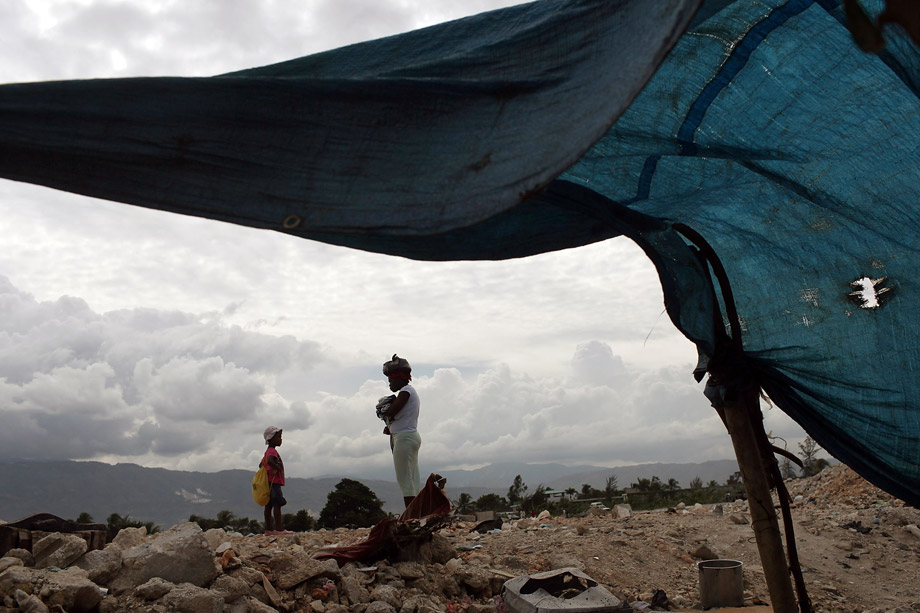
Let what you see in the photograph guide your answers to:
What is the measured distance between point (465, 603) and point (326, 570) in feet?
3.13

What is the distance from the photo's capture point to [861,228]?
234cm

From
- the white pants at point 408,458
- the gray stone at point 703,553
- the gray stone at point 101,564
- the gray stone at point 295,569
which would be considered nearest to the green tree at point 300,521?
the white pants at point 408,458

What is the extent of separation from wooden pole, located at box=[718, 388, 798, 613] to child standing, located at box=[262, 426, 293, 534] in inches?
223

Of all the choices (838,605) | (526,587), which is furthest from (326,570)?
(838,605)

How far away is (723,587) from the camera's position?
4.50 metres

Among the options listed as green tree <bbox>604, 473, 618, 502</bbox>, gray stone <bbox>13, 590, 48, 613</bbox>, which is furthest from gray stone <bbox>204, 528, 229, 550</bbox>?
green tree <bbox>604, 473, 618, 502</bbox>

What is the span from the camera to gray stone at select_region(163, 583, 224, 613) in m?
3.28

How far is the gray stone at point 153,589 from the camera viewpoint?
11.0 feet

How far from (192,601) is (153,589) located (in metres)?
0.24

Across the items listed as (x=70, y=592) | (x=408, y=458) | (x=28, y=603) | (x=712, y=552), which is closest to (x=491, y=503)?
(x=712, y=552)

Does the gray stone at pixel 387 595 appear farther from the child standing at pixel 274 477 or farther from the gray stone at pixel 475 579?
the child standing at pixel 274 477

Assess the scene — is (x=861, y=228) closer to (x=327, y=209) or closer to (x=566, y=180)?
(x=566, y=180)

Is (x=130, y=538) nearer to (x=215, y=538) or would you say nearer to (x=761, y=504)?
(x=215, y=538)

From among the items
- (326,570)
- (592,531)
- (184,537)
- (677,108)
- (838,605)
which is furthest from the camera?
(592,531)
